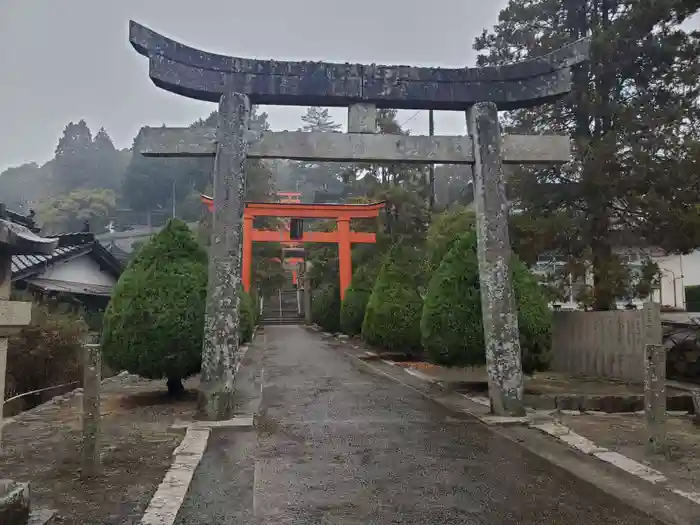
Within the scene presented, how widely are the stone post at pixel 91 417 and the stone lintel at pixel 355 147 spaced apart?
407 cm

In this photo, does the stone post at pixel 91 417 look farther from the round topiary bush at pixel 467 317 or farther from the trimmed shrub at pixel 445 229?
the trimmed shrub at pixel 445 229

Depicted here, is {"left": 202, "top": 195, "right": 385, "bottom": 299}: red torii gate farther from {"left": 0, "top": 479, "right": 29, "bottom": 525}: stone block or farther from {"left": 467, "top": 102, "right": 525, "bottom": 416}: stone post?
{"left": 0, "top": 479, "right": 29, "bottom": 525}: stone block

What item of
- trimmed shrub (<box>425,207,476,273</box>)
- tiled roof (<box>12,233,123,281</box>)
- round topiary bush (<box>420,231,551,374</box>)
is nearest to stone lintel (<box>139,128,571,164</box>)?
round topiary bush (<box>420,231,551,374</box>)

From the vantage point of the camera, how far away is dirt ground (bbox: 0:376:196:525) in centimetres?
572

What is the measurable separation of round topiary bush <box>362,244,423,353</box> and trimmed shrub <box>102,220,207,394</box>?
32.2ft

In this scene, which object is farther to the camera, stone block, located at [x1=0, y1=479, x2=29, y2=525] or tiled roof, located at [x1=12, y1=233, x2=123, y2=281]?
tiled roof, located at [x1=12, y1=233, x2=123, y2=281]

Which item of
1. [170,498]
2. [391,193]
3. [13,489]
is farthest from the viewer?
[391,193]

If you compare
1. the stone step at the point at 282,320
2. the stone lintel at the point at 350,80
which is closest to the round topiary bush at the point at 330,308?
the stone step at the point at 282,320

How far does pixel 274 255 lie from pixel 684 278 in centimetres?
2400

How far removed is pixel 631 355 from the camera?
1387cm

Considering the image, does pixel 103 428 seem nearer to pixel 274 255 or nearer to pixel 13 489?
pixel 13 489

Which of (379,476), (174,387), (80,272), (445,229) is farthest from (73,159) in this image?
(379,476)

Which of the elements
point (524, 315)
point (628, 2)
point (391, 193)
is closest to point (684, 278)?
point (391, 193)

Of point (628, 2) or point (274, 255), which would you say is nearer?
point (628, 2)
